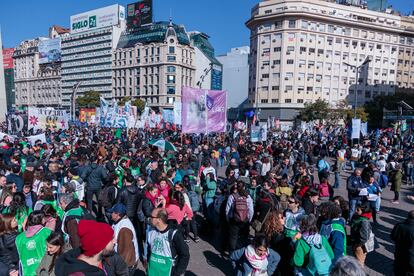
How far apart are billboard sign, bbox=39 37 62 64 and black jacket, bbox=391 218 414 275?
118 meters

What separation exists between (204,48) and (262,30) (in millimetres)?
38771

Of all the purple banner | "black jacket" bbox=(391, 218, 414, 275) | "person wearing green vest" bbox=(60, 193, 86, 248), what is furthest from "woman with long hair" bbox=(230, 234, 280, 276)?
the purple banner

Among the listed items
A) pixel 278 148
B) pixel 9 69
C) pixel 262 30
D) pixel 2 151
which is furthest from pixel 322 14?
pixel 9 69

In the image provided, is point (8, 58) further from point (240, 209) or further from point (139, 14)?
point (240, 209)

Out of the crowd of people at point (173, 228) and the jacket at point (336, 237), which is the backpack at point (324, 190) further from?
the jacket at point (336, 237)

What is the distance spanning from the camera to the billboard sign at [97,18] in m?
95.9

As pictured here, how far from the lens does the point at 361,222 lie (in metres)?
4.90

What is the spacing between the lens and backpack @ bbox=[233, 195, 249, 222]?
5867 mm

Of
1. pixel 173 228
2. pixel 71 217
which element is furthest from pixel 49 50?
pixel 173 228

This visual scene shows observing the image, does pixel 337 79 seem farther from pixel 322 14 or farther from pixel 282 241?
pixel 282 241

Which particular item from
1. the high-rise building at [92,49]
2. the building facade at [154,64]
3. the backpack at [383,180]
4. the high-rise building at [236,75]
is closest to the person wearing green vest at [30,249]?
the backpack at [383,180]

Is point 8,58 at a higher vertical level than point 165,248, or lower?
higher

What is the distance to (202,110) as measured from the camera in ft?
41.3

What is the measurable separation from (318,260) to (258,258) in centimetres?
69
